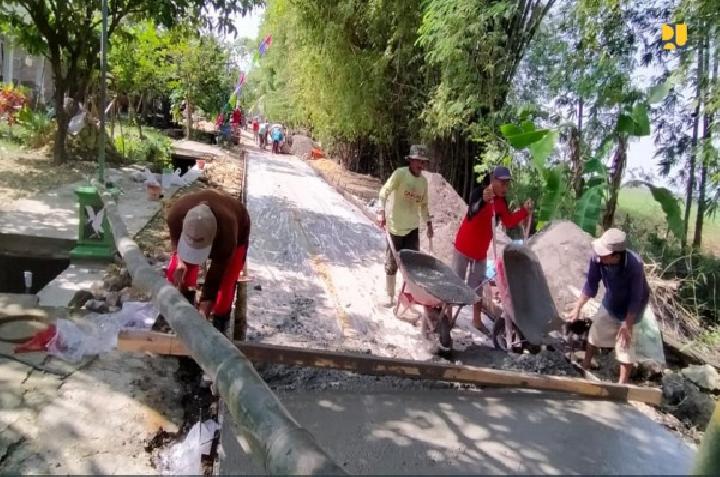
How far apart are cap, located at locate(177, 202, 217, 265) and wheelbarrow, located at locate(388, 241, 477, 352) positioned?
1988mm

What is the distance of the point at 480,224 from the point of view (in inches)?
226

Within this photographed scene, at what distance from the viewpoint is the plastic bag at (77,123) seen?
14.1 metres

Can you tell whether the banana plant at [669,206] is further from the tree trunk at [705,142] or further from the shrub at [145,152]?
the shrub at [145,152]

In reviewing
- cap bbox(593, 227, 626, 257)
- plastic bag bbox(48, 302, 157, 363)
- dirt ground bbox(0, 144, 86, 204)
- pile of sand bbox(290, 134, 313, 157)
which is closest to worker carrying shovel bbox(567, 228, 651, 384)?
cap bbox(593, 227, 626, 257)

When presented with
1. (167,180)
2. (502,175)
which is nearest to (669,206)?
(502,175)

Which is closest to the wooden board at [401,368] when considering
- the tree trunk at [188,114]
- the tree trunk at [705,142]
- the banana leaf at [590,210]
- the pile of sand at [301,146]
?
the banana leaf at [590,210]

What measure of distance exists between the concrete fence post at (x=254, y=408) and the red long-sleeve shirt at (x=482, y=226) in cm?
396

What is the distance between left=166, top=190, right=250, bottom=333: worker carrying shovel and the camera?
385 cm

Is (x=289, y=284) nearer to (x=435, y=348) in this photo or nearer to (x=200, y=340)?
(x=435, y=348)

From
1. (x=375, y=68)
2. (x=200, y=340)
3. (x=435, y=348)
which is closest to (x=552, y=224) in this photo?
(x=435, y=348)

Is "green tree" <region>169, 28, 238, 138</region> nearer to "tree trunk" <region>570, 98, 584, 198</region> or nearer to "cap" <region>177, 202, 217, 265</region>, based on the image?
"tree trunk" <region>570, 98, 584, 198</region>

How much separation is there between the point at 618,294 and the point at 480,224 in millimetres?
1423

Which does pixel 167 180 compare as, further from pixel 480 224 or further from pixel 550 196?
pixel 480 224

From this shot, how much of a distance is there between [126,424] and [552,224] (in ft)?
17.7
